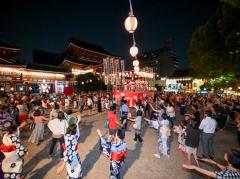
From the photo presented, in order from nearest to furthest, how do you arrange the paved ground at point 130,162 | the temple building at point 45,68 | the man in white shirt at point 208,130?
1. the paved ground at point 130,162
2. the man in white shirt at point 208,130
3. the temple building at point 45,68

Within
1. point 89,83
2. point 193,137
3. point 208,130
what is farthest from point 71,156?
point 89,83

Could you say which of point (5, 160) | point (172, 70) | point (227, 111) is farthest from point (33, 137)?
point (172, 70)

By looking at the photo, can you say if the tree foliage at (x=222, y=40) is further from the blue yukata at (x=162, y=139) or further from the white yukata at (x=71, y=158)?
the white yukata at (x=71, y=158)

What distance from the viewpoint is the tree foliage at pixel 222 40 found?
12180mm

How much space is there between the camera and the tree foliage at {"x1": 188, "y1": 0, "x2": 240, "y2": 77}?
40.0 ft

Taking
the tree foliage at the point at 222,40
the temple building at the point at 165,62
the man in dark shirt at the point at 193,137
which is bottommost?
the man in dark shirt at the point at 193,137

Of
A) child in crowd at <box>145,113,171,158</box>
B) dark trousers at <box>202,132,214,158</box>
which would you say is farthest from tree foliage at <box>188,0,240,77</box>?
child in crowd at <box>145,113,171,158</box>

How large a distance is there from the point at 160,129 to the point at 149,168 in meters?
1.29

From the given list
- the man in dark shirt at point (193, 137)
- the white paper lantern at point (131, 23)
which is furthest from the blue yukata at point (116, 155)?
the white paper lantern at point (131, 23)

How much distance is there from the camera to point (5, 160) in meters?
4.04

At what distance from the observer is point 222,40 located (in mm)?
14312

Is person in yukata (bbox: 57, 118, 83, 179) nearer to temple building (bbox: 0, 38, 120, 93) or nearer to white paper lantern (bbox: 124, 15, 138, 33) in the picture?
white paper lantern (bbox: 124, 15, 138, 33)

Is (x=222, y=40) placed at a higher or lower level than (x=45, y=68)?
lower

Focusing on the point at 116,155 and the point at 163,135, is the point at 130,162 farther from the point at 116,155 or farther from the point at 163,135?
the point at 116,155
